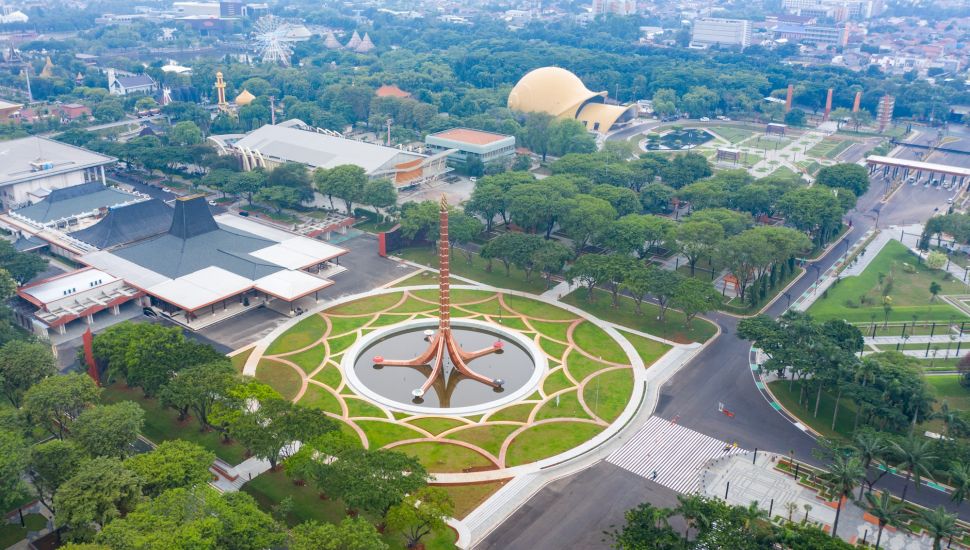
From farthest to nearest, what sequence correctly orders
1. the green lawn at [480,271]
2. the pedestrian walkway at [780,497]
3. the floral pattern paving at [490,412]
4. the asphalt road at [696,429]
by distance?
the green lawn at [480,271] → the floral pattern paving at [490,412] → the asphalt road at [696,429] → the pedestrian walkway at [780,497]

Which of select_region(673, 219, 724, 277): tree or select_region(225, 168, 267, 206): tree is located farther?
select_region(225, 168, 267, 206): tree

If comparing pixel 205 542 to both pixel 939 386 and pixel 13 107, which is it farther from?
pixel 13 107

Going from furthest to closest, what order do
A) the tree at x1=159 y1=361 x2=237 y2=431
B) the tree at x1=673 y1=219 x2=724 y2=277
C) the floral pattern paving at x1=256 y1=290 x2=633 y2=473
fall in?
the tree at x1=673 y1=219 x2=724 y2=277
the floral pattern paving at x1=256 y1=290 x2=633 y2=473
the tree at x1=159 y1=361 x2=237 y2=431

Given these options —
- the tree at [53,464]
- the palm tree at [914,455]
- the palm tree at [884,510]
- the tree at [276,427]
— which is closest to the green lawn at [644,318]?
the palm tree at [914,455]

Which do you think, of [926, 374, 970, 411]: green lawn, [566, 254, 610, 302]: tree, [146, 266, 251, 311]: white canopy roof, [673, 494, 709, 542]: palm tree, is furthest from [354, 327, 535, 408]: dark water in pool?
[926, 374, 970, 411]: green lawn

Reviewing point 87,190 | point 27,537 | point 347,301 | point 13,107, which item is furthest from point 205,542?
point 13,107

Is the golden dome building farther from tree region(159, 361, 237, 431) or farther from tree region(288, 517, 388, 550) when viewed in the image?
tree region(288, 517, 388, 550)

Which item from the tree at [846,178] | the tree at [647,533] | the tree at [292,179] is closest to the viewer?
the tree at [647,533]

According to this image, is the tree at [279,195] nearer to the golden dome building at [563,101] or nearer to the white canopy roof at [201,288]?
the white canopy roof at [201,288]
